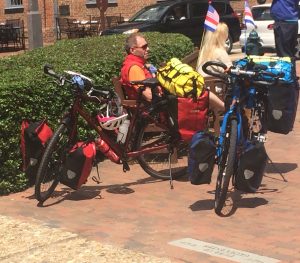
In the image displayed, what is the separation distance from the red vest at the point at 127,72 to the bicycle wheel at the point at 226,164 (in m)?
1.51

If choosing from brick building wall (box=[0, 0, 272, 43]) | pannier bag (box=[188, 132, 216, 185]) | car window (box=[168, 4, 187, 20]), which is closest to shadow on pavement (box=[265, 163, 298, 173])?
pannier bag (box=[188, 132, 216, 185])

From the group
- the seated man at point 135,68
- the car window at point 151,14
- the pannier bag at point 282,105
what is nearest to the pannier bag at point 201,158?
the pannier bag at point 282,105

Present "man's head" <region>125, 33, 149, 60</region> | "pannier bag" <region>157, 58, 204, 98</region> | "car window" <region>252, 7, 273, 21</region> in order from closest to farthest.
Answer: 1. "pannier bag" <region>157, 58, 204, 98</region>
2. "man's head" <region>125, 33, 149, 60</region>
3. "car window" <region>252, 7, 273, 21</region>

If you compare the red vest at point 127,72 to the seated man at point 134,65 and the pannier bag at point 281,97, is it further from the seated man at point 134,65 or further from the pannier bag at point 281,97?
the pannier bag at point 281,97

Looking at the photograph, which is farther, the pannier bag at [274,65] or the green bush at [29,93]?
the green bush at [29,93]

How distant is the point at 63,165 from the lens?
19.1ft

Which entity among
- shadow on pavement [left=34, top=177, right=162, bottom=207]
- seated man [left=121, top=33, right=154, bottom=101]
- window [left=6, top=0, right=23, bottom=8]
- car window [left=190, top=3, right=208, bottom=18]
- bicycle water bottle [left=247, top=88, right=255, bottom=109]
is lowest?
shadow on pavement [left=34, top=177, right=162, bottom=207]

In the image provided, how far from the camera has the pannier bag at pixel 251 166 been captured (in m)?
5.21

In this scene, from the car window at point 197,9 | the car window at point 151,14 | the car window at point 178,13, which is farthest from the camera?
the car window at point 197,9

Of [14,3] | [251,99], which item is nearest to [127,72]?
[251,99]

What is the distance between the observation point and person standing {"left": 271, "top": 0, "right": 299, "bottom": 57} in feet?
27.8

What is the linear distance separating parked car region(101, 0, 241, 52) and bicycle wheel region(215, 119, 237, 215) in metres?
13.2

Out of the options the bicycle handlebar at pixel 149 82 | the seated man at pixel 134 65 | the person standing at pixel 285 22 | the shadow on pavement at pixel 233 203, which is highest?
the person standing at pixel 285 22

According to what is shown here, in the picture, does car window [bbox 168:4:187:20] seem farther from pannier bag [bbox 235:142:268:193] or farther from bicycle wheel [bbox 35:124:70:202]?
pannier bag [bbox 235:142:268:193]
